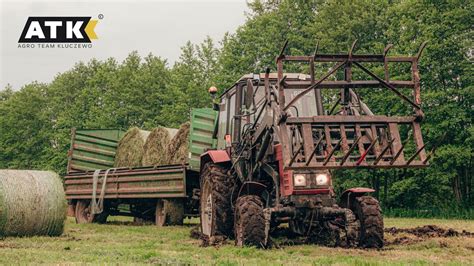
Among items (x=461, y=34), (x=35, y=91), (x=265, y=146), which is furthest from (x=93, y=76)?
(x=265, y=146)

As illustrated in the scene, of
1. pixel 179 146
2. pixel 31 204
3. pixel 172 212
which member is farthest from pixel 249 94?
pixel 179 146

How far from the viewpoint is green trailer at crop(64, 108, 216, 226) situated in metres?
15.2

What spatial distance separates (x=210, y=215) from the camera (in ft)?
37.1

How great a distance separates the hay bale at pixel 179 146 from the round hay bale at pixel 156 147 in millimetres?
298

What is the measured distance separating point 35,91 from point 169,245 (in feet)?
176

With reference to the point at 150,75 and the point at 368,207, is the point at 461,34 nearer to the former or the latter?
the point at 368,207

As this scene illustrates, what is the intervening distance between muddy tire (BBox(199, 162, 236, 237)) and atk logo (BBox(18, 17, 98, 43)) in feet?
24.8

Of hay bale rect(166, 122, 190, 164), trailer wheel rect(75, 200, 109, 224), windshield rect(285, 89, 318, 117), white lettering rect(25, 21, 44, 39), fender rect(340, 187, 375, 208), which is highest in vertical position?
white lettering rect(25, 21, 44, 39)

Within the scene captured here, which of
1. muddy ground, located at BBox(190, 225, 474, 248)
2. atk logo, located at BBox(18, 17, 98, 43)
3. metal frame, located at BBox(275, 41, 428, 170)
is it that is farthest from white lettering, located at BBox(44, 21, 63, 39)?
metal frame, located at BBox(275, 41, 428, 170)

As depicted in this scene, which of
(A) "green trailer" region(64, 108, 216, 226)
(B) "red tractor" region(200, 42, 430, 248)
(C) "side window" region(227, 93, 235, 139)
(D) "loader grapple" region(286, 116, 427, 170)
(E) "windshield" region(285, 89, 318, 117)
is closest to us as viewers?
(D) "loader grapple" region(286, 116, 427, 170)

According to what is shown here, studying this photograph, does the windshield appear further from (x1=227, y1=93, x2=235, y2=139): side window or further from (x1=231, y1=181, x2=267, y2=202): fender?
(x1=231, y1=181, x2=267, y2=202): fender

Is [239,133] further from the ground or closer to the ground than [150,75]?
closer to the ground

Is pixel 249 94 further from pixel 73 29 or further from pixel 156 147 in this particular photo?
pixel 73 29

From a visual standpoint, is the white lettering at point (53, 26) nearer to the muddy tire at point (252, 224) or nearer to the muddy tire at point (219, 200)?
the muddy tire at point (219, 200)
